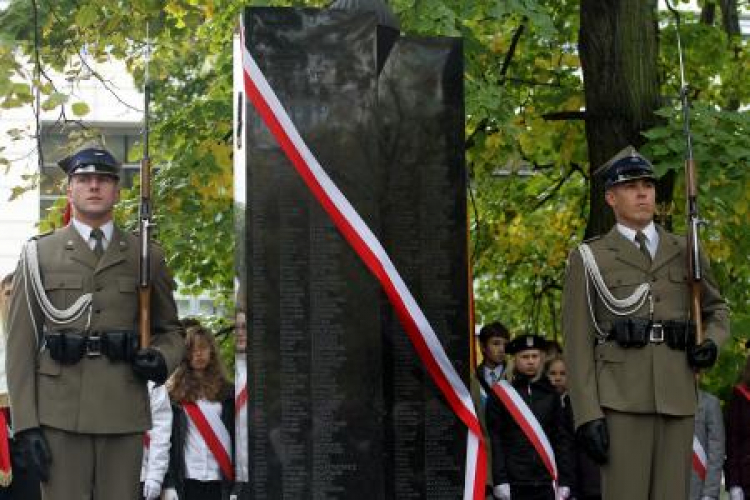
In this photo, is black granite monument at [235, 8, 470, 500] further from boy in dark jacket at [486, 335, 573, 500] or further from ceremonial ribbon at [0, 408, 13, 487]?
boy in dark jacket at [486, 335, 573, 500]

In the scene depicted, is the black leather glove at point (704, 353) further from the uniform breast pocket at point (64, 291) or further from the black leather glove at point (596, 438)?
the uniform breast pocket at point (64, 291)

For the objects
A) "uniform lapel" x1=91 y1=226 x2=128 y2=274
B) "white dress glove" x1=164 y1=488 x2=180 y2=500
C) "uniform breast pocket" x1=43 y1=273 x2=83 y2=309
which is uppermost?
"uniform lapel" x1=91 y1=226 x2=128 y2=274

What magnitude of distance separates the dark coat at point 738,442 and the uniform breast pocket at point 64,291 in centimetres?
566

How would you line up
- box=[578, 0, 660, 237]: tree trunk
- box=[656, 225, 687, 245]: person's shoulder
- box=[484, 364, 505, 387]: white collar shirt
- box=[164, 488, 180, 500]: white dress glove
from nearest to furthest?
box=[656, 225, 687, 245]: person's shoulder → box=[164, 488, 180, 500]: white dress glove → box=[484, 364, 505, 387]: white collar shirt → box=[578, 0, 660, 237]: tree trunk

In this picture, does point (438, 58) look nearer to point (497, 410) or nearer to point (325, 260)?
point (325, 260)

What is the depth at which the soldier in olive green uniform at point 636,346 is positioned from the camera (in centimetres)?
786

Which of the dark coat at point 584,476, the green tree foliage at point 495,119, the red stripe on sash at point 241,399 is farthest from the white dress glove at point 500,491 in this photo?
the red stripe on sash at point 241,399

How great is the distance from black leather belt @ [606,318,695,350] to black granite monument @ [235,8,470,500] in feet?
2.70

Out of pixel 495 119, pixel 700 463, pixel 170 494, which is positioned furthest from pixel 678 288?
pixel 495 119

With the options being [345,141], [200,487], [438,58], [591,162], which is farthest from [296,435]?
[591,162]

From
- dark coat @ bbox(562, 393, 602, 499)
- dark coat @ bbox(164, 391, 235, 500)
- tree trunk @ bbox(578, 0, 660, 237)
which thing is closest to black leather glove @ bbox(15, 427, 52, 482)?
dark coat @ bbox(164, 391, 235, 500)

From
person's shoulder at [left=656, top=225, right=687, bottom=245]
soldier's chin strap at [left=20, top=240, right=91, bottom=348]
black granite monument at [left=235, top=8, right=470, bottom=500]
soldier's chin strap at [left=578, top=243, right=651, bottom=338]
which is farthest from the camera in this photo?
person's shoulder at [left=656, top=225, right=687, bottom=245]

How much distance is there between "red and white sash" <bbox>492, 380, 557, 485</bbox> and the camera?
1159 cm

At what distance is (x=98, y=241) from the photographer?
7.78m
